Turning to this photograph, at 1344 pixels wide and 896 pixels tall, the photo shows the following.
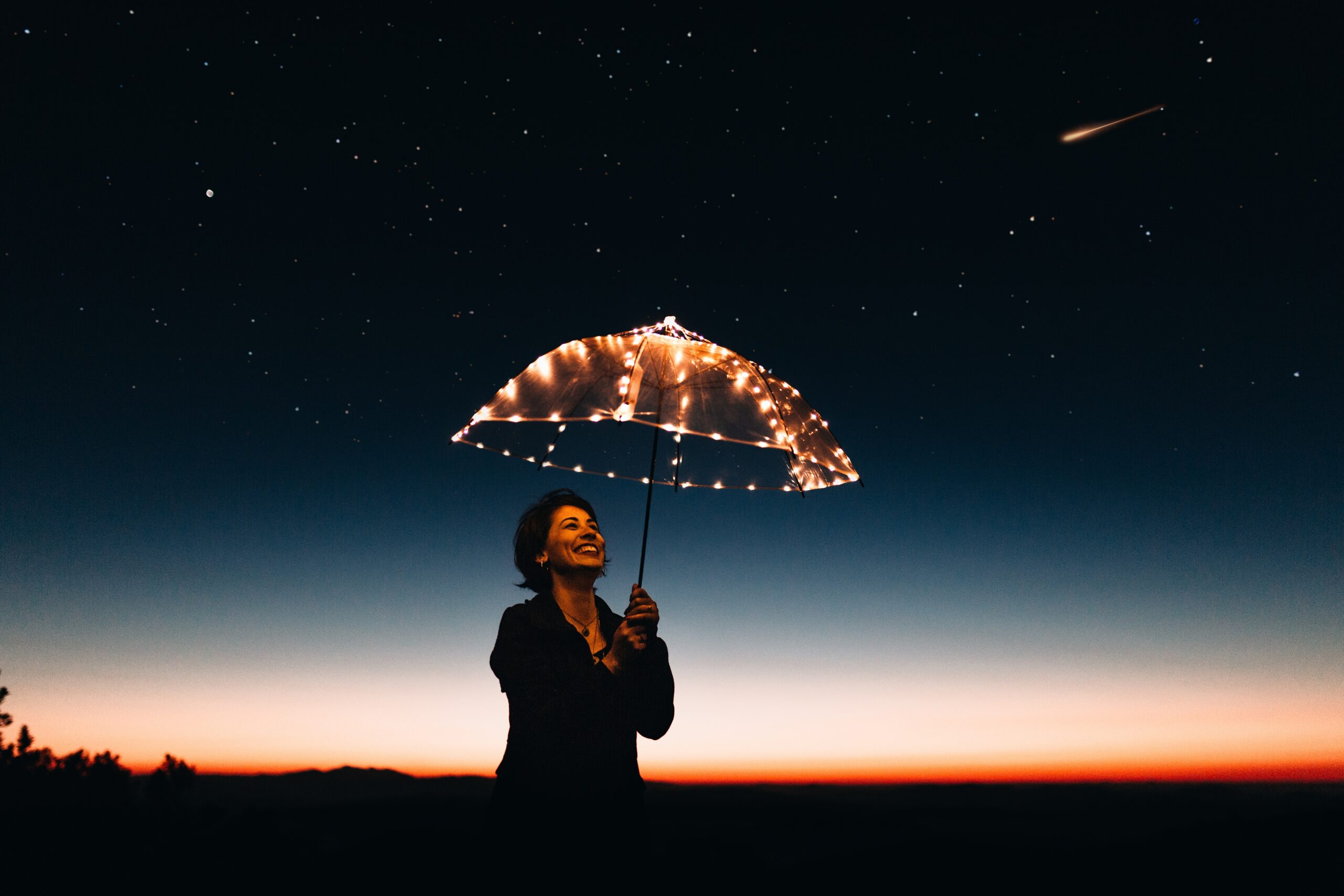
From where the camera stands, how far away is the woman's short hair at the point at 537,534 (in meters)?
4.05

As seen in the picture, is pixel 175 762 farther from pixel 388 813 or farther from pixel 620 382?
pixel 620 382

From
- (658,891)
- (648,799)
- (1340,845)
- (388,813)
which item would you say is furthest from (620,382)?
(388,813)

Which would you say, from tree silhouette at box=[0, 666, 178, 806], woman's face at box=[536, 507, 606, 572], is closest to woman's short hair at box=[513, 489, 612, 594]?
woman's face at box=[536, 507, 606, 572]

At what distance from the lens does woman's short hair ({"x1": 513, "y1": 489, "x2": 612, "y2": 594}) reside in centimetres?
405

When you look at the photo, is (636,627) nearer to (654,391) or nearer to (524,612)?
(524,612)

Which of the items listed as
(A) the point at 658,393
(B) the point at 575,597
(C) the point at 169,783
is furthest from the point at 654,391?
(C) the point at 169,783

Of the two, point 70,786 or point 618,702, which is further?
point 70,786

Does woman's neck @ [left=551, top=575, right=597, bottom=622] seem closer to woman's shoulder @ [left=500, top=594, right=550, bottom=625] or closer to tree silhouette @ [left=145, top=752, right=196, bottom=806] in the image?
woman's shoulder @ [left=500, top=594, right=550, bottom=625]

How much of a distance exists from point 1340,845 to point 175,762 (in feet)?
47.2

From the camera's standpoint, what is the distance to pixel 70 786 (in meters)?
9.85

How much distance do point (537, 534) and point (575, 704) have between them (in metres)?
1.02

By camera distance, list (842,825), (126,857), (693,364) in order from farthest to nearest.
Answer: (842,825) → (126,857) → (693,364)

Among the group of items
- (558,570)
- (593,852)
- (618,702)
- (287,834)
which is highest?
(558,570)

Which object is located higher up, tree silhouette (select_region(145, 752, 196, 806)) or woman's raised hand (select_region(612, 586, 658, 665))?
woman's raised hand (select_region(612, 586, 658, 665))
